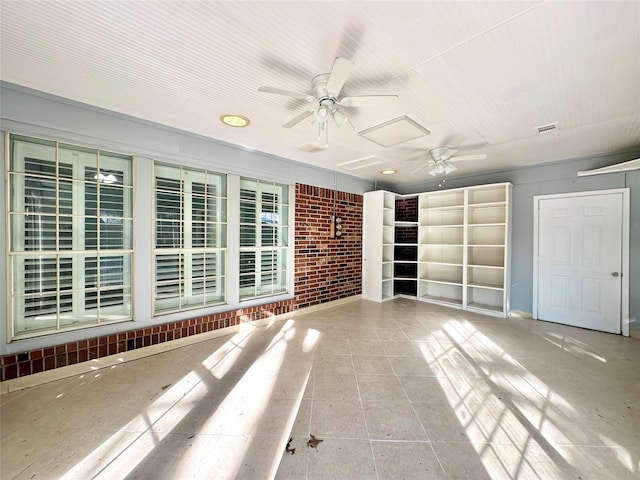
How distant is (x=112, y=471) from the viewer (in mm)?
1439

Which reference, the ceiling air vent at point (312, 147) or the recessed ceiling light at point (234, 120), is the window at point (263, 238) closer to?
the ceiling air vent at point (312, 147)

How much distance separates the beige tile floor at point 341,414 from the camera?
148 cm

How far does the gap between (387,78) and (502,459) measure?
2830 mm

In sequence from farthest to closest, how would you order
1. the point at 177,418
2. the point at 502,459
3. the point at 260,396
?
1. the point at 260,396
2. the point at 177,418
3. the point at 502,459

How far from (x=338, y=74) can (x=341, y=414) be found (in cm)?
253

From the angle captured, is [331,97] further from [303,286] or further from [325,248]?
[303,286]

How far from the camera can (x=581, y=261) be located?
3838 millimetres

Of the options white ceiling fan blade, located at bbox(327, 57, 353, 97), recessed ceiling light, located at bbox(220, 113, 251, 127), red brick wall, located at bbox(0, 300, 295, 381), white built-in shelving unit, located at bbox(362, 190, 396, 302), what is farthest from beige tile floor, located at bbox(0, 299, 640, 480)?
recessed ceiling light, located at bbox(220, 113, 251, 127)

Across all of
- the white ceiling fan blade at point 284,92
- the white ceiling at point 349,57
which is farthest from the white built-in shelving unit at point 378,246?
the white ceiling fan blade at point 284,92

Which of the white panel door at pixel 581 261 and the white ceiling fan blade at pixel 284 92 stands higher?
the white ceiling fan blade at pixel 284 92

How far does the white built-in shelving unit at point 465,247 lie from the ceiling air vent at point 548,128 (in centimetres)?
157

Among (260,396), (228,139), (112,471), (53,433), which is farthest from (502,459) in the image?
(228,139)

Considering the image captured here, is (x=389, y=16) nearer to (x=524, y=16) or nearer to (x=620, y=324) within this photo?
(x=524, y=16)

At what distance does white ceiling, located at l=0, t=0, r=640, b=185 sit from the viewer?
140cm
